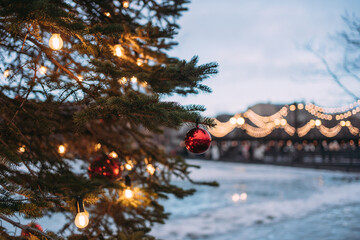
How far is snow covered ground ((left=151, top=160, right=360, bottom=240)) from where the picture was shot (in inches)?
335

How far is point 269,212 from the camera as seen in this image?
35.6 feet

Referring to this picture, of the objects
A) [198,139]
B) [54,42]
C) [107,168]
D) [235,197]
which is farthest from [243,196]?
[54,42]

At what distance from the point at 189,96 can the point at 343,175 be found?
19783 millimetres

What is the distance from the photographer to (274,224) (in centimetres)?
939

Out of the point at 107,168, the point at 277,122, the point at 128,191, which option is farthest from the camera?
the point at 277,122

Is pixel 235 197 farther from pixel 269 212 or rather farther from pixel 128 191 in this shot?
pixel 128 191

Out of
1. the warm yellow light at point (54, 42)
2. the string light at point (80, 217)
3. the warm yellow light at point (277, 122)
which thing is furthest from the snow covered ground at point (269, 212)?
the warm yellow light at point (277, 122)

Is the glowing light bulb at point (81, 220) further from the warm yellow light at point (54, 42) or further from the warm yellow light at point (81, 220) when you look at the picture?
the warm yellow light at point (54, 42)

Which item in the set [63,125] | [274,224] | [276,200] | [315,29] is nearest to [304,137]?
[276,200]

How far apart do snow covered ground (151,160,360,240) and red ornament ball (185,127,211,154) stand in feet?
20.8

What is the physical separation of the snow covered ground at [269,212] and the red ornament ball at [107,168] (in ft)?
16.1

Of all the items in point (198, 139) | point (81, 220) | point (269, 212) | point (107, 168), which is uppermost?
point (198, 139)

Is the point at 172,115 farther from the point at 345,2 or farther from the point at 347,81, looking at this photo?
the point at 345,2

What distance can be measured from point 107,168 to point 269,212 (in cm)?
851
